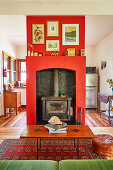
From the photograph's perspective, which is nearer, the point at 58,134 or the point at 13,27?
the point at 58,134

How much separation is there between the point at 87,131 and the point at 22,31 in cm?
371

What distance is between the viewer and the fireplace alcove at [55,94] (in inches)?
135

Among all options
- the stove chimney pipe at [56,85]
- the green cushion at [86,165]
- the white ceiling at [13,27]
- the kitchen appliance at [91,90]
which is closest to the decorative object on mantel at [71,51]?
the stove chimney pipe at [56,85]

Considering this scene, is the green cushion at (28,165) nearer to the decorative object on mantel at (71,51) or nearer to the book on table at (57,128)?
the book on table at (57,128)

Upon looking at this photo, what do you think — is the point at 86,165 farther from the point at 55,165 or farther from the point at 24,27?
the point at 24,27

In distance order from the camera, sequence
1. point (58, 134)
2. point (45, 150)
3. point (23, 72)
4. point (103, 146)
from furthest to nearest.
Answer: point (23, 72), point (45, 150), point (103, 146), point (58, 134)

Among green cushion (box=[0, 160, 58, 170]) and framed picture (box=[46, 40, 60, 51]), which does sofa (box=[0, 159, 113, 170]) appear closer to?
green cushion (box=[0, 160, 58, 170])

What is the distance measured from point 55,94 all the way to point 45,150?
1.43 m

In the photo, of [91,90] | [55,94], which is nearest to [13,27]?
[55,94]

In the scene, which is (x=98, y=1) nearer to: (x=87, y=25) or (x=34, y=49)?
(x=87, y=25)

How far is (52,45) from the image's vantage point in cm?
345

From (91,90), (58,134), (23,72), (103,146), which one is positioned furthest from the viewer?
(23,72)

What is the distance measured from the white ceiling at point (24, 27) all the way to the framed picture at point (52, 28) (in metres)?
0.73

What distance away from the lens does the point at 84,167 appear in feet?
3.68
